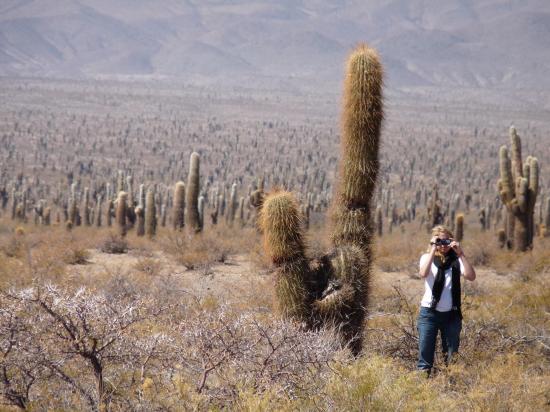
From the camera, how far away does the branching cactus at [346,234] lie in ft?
27.2

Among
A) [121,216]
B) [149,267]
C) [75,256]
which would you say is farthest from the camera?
[121,216]

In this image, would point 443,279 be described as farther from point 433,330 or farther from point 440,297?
point 433,330

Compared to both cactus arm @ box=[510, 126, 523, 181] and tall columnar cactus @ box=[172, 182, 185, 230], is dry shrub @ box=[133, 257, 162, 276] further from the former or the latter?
cactus arm @ box=[510, 126, 523, 181]

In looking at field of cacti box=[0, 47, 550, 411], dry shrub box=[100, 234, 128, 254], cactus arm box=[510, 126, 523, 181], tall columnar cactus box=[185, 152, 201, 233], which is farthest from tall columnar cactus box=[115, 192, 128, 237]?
cactus arm box=[510, 126, 523, 181]

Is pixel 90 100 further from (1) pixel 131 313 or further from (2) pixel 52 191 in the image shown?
(1) pixel 131 313

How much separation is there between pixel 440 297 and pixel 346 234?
69.5 inches

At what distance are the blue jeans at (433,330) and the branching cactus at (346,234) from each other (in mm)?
1011

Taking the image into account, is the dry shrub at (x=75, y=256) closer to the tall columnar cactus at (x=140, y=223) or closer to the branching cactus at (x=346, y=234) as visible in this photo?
the tall columnar cactus at (x=140, y=223)

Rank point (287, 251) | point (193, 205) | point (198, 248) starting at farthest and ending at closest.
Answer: point (193, 205) < point (198, 248) < point (287, 251)

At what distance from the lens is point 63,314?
5992 millimetres

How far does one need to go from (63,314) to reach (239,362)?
1371 millimetres

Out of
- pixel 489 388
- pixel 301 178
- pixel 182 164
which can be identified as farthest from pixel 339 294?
pixel 182 164

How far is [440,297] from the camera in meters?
7.29

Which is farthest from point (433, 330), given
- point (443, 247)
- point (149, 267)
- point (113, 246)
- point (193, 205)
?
point (193, 205)
